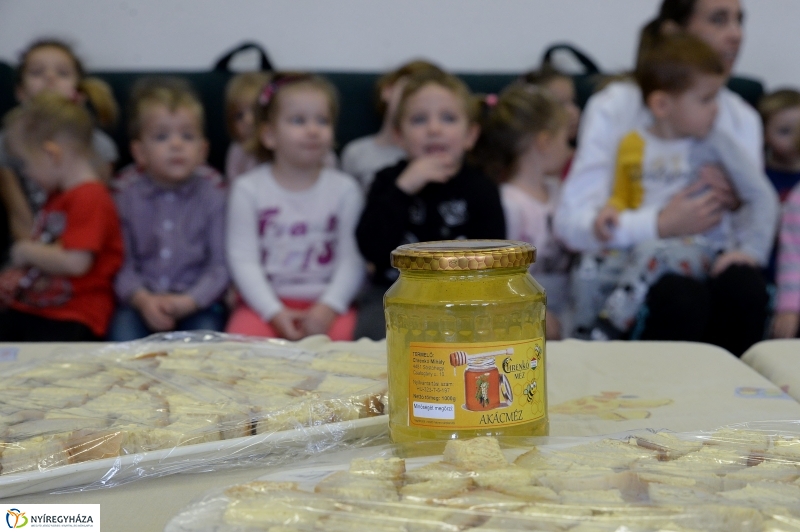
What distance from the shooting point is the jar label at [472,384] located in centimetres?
60

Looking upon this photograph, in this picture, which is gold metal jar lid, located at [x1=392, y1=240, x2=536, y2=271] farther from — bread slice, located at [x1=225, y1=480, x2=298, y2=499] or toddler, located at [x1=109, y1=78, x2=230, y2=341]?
toddler, located at [x1=109, y1=78, x2=230, y2=341]

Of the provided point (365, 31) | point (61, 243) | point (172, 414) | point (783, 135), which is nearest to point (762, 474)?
point (172, 414)

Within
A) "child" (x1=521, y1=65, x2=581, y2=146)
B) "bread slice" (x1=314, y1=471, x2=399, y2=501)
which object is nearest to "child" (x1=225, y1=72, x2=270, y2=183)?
"child" (x1=521, y1=65, x2=581, y2=146)

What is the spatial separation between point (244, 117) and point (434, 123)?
0.58 metres

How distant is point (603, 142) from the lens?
2188 mm

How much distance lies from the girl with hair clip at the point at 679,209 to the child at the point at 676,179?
0.10 feet

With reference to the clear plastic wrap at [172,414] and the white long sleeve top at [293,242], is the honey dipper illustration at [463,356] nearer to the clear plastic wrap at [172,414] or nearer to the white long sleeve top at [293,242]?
the clear plastic wrap at [172,414]

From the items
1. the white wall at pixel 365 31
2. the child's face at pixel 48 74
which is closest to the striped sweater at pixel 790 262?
the white wall at pixel 365 31

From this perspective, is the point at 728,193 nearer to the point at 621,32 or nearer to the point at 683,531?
the point at 621,32

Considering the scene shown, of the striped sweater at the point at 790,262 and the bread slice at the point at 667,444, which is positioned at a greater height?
the bread slice at the point at 667,444

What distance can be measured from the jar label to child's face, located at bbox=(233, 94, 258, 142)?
6.18ft

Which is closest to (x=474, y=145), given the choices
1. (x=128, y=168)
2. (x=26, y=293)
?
(x=128, y=168)

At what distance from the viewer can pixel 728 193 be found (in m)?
2.11

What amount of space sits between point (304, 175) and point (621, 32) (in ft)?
4.33
